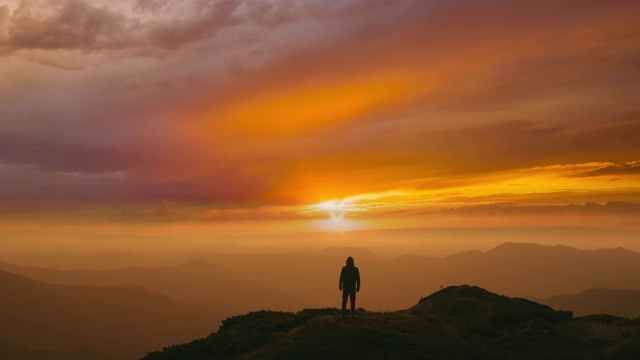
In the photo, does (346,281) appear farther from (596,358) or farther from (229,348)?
(596,358)

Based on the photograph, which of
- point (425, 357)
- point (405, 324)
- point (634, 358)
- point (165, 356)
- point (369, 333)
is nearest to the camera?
point (634, 358)

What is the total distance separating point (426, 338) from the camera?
25.9 m

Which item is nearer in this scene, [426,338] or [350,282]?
[426,338]

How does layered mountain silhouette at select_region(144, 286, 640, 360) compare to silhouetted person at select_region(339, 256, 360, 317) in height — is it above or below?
below

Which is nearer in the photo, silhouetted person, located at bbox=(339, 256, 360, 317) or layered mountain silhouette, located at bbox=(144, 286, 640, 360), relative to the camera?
layered mountain silhouette, located at bbox=(144, 286, 640, 360)

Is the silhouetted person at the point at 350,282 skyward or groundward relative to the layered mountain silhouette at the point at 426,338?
skyward

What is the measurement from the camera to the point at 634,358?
2105 centimetres

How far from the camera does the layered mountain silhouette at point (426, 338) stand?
76.5 ft

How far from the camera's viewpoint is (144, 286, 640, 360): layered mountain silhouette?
23328mm

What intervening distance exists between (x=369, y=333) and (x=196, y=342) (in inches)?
592

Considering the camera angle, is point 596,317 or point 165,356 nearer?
point 165,356

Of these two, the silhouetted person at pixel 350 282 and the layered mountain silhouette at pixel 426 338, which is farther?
the silhouetted person at pixel 350 282

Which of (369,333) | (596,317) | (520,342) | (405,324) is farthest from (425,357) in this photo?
(596,317)

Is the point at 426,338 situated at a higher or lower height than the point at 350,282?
lower
